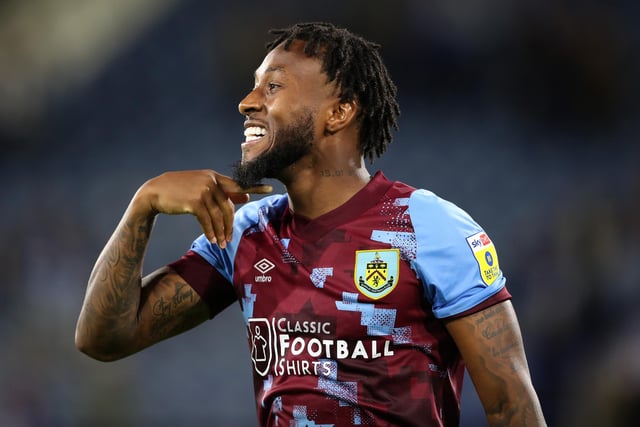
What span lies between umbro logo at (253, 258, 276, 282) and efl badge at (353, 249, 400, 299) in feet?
0.94

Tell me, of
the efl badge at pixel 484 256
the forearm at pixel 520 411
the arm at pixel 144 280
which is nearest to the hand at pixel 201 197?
the arm at pixel 144 280

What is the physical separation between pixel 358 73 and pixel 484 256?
2.52 feet

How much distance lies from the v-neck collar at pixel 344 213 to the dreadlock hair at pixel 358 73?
238 mm

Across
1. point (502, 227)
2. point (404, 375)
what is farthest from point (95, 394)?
point (404, 375)

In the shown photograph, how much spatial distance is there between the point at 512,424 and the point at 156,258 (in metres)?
4.59

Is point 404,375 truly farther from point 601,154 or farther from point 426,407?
point 601,154

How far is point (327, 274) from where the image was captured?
2461mm

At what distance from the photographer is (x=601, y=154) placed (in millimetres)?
6289

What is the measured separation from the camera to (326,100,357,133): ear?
2703mm

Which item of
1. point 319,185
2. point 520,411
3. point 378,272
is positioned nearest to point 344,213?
point 319,185

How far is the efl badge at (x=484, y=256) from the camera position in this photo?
7.64 ft

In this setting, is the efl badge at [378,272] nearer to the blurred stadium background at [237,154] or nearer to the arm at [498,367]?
the arm at [498,367]

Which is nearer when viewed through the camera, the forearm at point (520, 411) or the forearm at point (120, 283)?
the forearm at point (520, 411)

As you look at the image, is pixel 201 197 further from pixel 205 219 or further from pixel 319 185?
pixel 319 185
